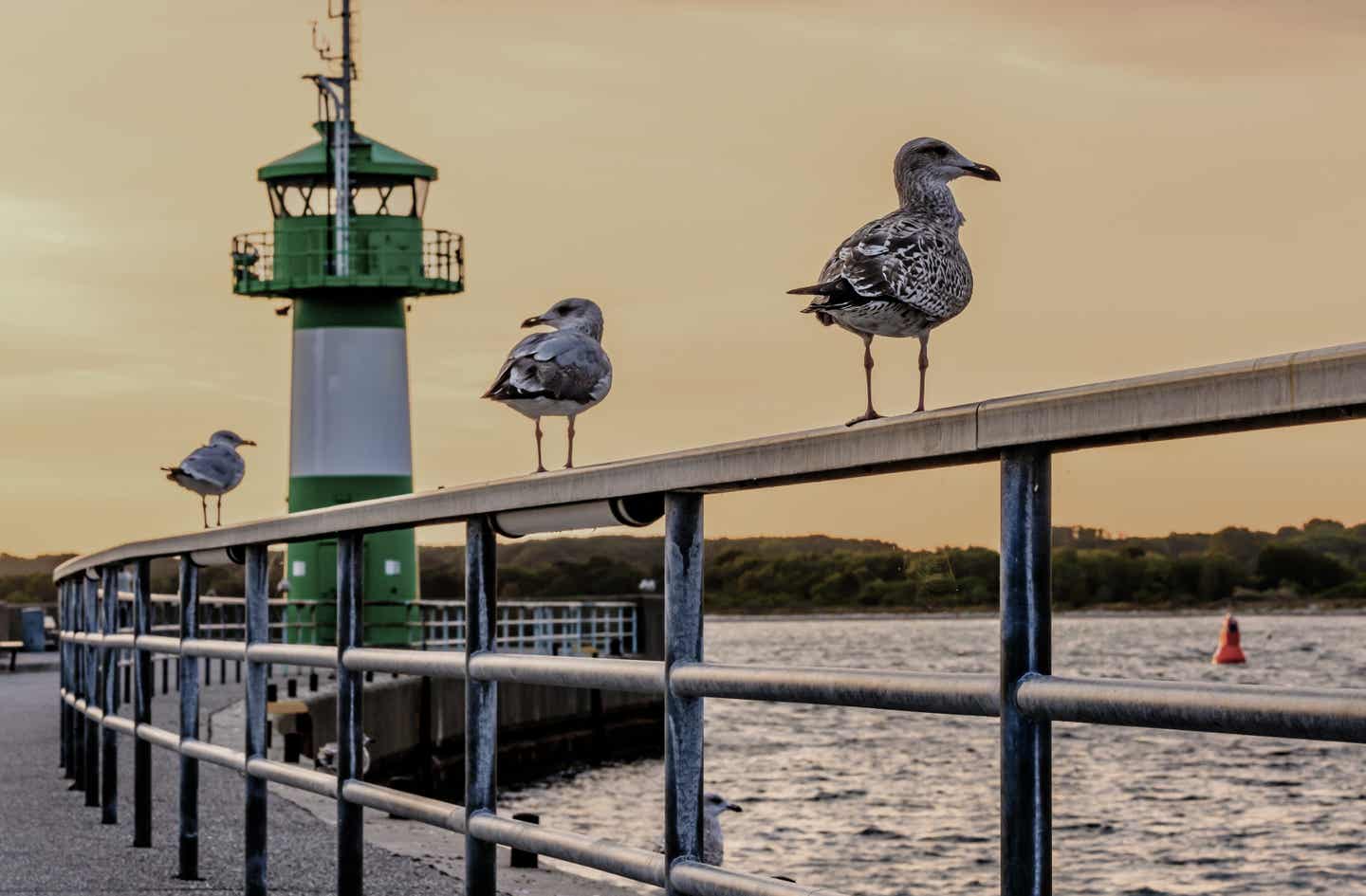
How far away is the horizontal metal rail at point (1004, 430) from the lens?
2.70 metres

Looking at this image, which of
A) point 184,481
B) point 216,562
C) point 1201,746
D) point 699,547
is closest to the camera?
point 699,547

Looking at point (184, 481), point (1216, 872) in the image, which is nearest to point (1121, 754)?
point (1216, 872)

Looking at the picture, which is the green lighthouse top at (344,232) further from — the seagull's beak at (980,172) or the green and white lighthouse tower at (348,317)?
the seagull's beak at (980,172)

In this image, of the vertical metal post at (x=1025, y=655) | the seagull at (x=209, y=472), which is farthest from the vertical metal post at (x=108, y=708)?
the seagull at (x=209, y=472)

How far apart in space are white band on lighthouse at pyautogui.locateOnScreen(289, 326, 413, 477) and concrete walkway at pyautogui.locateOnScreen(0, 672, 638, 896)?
2567 cm

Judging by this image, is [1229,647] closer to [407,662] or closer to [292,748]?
[292,748]

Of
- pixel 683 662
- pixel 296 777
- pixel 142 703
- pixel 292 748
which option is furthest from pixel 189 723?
pixel 292 748

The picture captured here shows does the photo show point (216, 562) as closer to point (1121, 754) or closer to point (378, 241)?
point (378, 241)

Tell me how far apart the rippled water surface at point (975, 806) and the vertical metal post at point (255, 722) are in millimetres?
8390

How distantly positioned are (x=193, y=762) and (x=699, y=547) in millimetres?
5213

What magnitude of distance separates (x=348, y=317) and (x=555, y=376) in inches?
1254

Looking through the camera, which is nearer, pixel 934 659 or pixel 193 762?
pixel 193 762

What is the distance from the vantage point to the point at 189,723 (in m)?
9.11

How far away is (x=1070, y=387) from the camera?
3.10 metres
